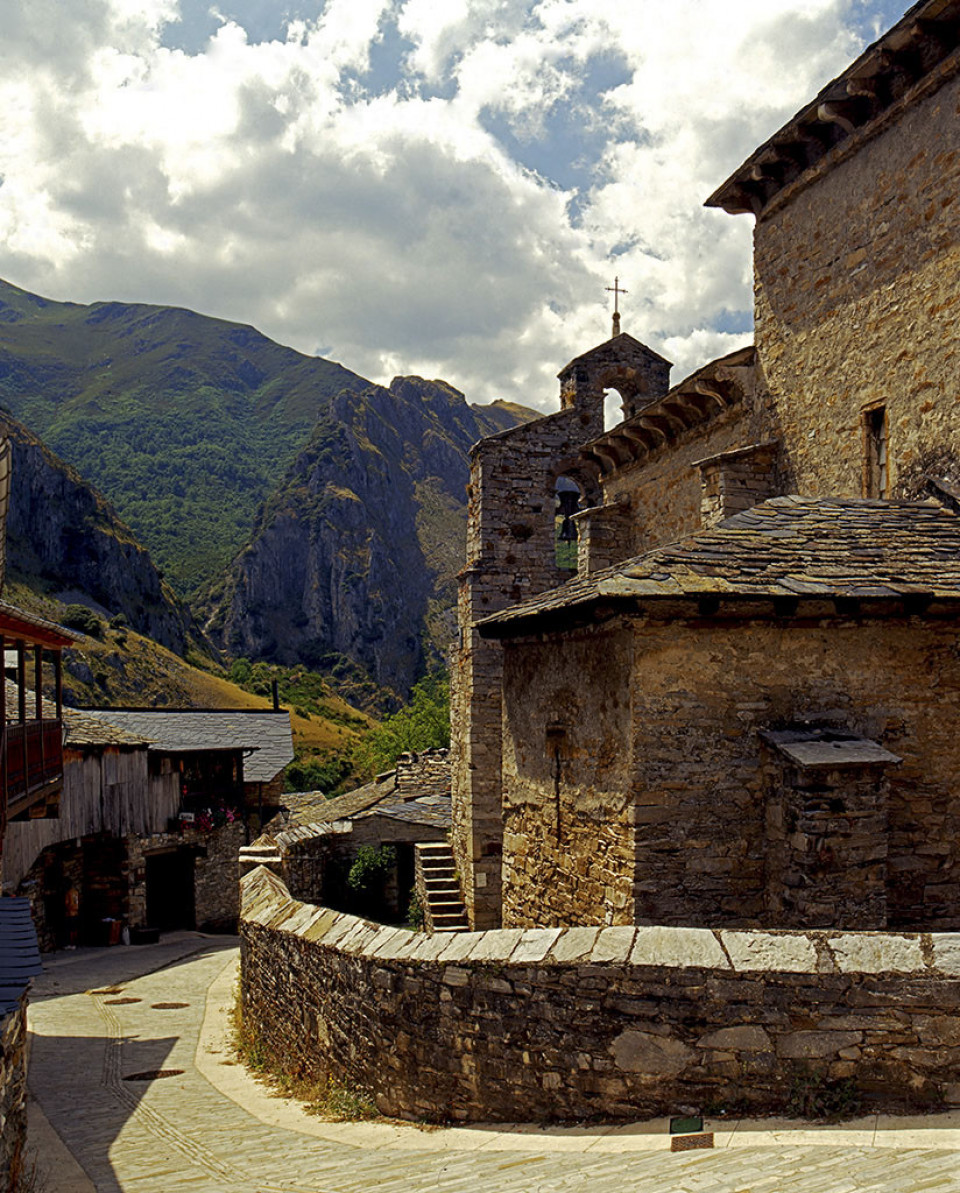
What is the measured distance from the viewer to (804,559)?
24.5ft

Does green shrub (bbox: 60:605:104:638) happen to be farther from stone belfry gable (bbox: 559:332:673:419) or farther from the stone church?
the stone church

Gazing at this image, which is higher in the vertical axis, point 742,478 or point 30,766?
point 742,478

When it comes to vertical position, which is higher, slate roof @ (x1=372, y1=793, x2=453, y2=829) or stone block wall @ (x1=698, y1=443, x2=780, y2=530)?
stone block wall @ (x1=698, y1=443, x2=780, y2=530)

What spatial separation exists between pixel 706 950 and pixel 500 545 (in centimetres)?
1232

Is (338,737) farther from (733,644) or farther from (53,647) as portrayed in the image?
(733,644)

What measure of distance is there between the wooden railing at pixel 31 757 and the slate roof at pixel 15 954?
5444mm

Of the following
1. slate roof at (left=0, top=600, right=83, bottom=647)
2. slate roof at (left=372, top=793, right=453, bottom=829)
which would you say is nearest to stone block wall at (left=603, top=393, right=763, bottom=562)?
slate roof at (left=372, top=793, right=453, bottom=829)

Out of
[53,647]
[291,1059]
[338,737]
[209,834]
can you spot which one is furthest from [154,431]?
[291,1059]

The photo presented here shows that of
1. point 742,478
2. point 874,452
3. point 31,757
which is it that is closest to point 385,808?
point 31,757

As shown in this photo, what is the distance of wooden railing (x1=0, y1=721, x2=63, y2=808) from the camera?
43.8ft

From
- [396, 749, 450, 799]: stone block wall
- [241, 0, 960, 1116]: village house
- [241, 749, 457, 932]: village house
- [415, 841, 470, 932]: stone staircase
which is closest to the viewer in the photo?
[241, 0, 960, 1116]: village house

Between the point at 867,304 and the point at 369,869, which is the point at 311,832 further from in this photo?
the point at 867,304

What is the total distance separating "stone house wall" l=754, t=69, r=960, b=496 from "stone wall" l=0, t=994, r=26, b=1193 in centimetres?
854

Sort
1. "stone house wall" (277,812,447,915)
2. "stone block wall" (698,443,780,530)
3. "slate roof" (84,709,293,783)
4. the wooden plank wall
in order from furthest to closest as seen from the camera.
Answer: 1. "slate roof" (84,709,293,783)
2. the wooden plank wall
3. "stone house wall" (277,812,447,915)
4. "stone block wall" (698,443,780,530)
